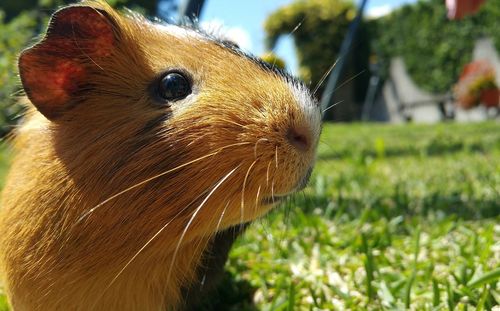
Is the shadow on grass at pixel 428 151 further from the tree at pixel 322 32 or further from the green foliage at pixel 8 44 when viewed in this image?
the tree at pixel 322 32

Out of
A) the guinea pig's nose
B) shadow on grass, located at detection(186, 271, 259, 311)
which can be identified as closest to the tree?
shadow on grass, located at detection(186, 271, 259, 311)

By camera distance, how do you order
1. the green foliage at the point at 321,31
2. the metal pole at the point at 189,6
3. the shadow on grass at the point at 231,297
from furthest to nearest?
the green foliage at the point at 321,31 → the metal pole at the point at 189,6 → the shadow on grass at the point at 231,297

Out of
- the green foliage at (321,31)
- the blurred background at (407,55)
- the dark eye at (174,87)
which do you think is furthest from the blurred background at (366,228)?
the green foliage at (321,31)

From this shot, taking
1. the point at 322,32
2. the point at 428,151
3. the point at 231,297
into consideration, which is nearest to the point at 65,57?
the point at 231,297

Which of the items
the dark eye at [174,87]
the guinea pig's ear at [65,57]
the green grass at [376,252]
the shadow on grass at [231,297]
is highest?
the guinea pig's ear at [65,57]

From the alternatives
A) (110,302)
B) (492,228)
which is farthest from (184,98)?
(492,228)

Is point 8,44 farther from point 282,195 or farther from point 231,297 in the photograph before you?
point 282,195

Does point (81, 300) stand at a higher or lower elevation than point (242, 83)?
lower

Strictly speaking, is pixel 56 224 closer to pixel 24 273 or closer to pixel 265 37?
pixel 24 273
